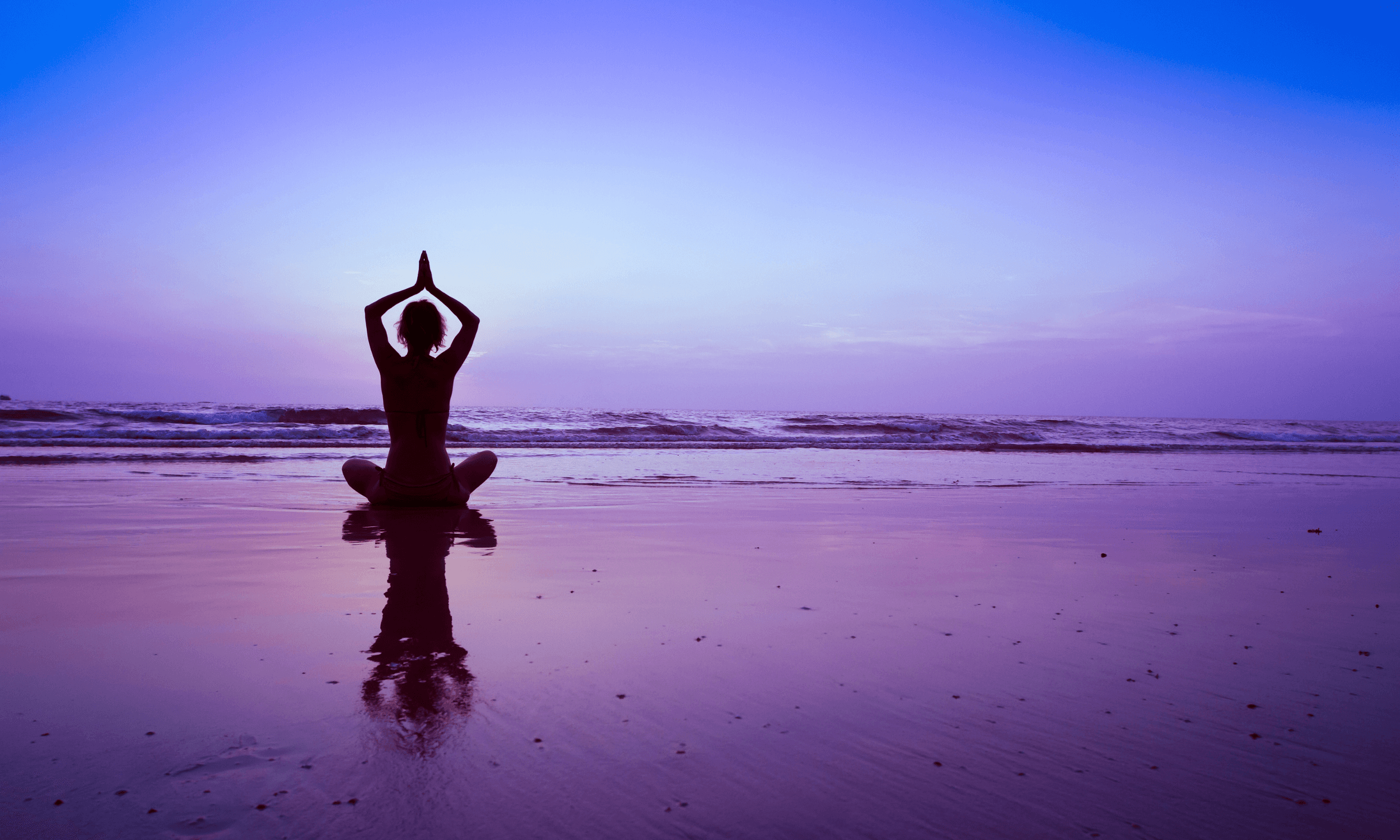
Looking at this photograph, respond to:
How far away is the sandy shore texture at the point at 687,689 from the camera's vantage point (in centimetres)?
157

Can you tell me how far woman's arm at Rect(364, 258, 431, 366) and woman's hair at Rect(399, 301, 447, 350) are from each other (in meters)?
0.09

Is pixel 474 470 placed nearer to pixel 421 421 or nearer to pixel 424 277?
pixel 421 421

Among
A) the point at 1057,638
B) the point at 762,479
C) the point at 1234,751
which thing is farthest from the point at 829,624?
the point at 762,479

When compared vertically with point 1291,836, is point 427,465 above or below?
above

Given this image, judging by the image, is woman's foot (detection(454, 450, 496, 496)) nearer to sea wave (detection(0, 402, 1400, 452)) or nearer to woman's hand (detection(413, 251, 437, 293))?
woman's hand (detection(413, 251, 437, 293))

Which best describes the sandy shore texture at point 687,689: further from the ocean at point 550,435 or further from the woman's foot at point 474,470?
the ocean at point 550,435

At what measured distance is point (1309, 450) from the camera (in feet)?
66.8

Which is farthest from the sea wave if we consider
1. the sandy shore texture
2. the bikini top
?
the sandy shore texture

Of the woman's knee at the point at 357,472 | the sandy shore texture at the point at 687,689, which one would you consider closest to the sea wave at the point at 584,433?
the woman's knee at the point at 357,472

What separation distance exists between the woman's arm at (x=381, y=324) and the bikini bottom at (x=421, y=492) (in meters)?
1.04

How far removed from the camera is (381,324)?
5289 mm

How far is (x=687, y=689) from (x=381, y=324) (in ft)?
13.0

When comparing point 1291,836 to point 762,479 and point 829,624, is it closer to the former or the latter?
point 829,624

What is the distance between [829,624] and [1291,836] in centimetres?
161
